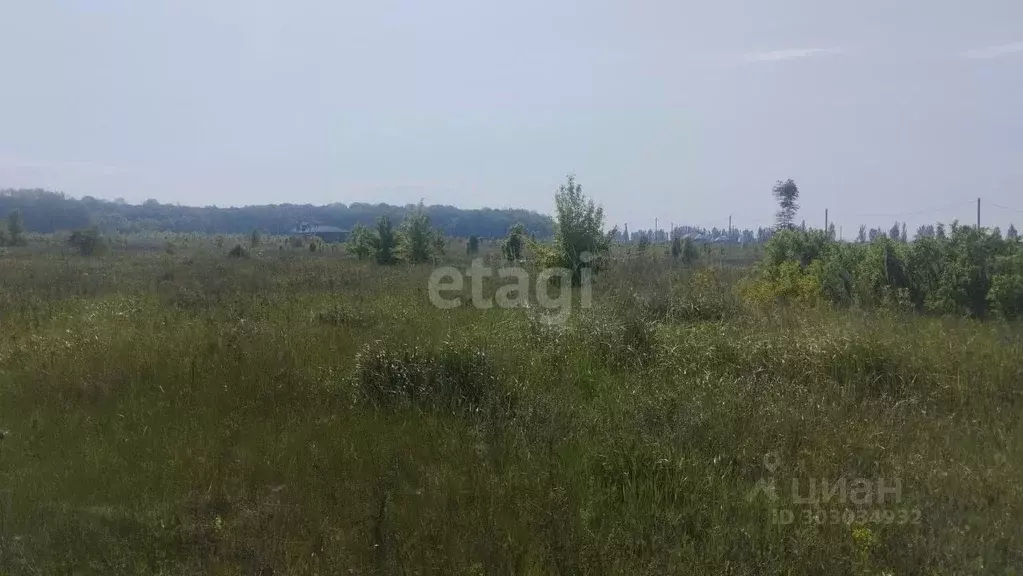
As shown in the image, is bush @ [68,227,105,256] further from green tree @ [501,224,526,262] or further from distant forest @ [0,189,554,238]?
distant forest @ [0,189,554,238]

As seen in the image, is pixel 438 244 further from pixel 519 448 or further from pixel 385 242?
pixel 519 448

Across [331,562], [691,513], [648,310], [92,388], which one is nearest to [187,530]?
[331,562]

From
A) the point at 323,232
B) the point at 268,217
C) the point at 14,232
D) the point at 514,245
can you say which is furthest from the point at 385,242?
the point at 268,217

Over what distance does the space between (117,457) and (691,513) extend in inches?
154

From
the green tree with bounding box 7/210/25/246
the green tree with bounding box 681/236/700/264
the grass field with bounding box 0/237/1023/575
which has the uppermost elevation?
the green tree with bounding box 7/210/25/246

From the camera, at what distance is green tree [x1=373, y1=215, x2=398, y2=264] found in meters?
27.6

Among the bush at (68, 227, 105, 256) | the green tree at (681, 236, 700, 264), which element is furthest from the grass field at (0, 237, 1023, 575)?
the bush at (68, 227, 105, 256)

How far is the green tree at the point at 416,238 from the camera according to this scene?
26.0 m

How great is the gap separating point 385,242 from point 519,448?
24669mm

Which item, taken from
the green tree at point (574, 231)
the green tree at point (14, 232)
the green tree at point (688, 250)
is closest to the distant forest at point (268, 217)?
the green tree at point (14, 232)

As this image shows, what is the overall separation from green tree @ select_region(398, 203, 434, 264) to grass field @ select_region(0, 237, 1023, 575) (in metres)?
18.2

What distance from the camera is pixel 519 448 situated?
13.7ft

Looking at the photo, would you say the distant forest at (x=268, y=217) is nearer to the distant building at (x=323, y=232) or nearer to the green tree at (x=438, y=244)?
the distant building at (x=323, y=232)

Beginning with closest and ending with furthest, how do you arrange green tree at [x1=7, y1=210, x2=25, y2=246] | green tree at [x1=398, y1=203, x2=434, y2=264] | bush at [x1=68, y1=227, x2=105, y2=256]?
green tree at [x1=398, y1=203, x2=434, y2=264], bush at [x1=68, y1=227, x2=105, y2=256], green tree at [x1=7, y1=210, x2=25, y2=246]
